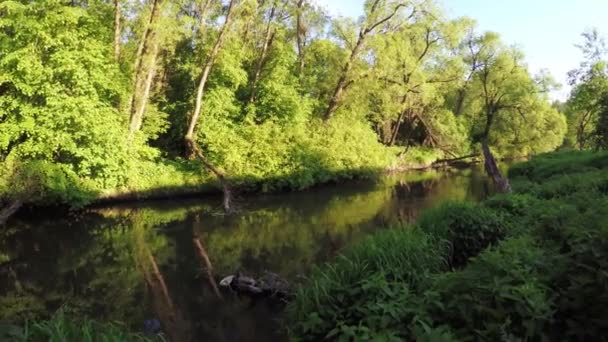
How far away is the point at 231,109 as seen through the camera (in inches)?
1073

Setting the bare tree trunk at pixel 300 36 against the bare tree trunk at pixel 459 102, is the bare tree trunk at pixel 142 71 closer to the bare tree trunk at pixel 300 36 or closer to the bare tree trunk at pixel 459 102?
the bare tree trunk at pixel 300 36

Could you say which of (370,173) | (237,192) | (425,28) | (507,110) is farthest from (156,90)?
(507,110)

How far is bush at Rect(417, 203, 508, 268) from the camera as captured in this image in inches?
317

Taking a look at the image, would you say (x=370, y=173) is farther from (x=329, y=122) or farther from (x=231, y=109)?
(x=231, y=109)

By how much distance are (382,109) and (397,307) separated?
31960mm

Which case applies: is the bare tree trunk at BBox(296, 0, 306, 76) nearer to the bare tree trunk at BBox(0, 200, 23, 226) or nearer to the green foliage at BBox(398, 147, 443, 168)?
the green foliage at BBox(398, 147, 443, 168)

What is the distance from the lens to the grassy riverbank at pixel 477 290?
3773 mm

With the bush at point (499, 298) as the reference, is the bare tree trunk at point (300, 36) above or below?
above

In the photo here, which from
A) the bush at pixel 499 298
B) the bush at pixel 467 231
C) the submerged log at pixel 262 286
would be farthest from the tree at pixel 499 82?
the bush at pixel 499 298

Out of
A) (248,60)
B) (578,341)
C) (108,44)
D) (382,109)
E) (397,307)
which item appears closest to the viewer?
(578,341)

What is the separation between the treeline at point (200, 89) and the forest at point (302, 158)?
11 centimetres

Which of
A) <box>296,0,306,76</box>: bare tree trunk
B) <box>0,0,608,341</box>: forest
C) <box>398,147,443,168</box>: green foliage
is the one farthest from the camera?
<box>398,147,443,168</box>: green foliage

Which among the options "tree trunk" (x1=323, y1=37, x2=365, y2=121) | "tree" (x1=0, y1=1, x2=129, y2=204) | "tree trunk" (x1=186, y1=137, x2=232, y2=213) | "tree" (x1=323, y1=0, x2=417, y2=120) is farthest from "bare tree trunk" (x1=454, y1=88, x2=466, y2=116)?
"tree" (x1=0, y1=1, x2=129, y2=204)

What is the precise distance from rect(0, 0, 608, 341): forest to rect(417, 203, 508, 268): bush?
0.03 m
